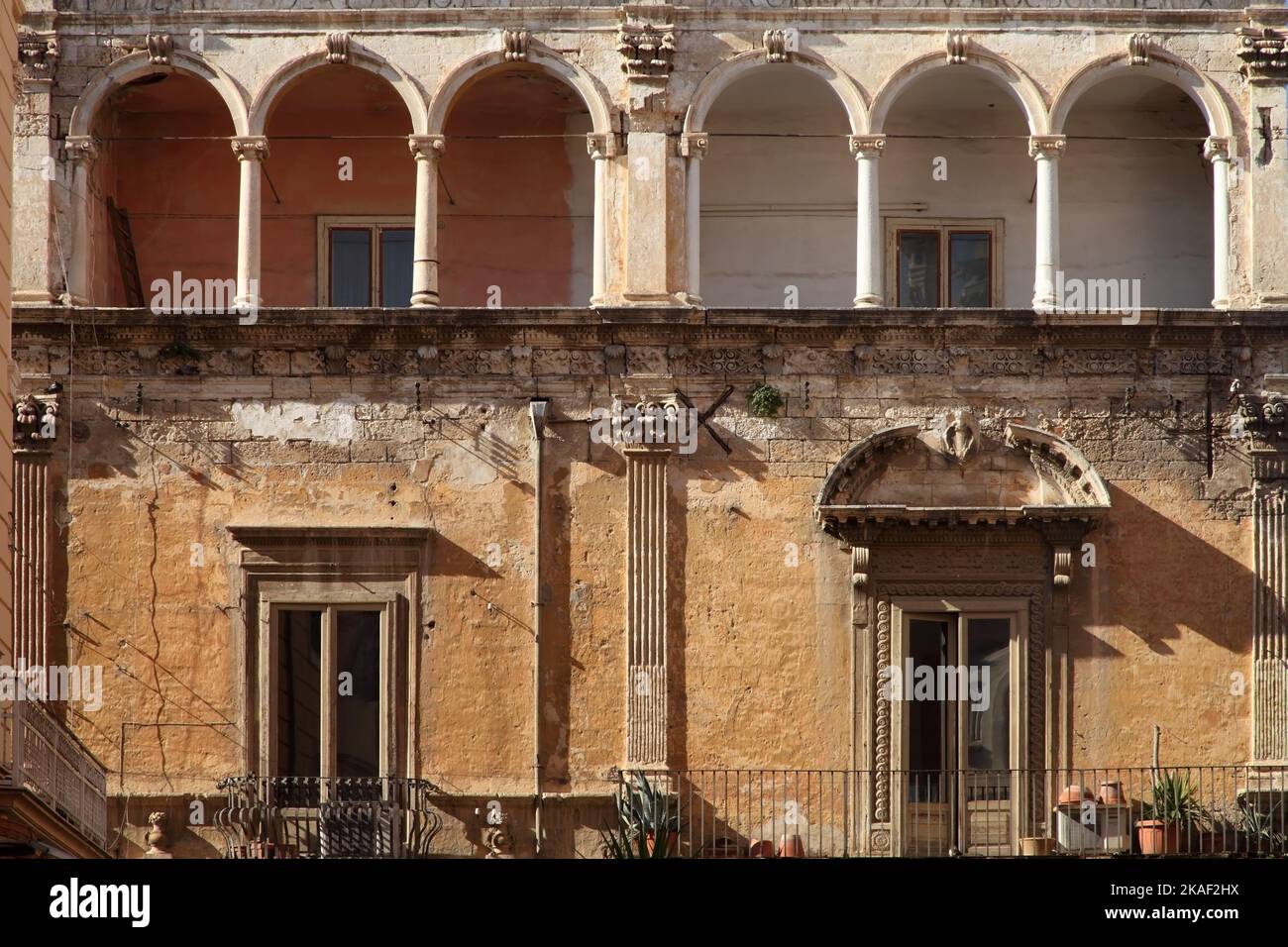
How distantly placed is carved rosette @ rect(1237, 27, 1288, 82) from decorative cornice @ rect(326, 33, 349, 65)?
8630 mm

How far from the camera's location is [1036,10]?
26641 millimetres

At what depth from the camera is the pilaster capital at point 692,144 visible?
26.4 metres

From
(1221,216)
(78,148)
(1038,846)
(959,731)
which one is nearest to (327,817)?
(959,731)

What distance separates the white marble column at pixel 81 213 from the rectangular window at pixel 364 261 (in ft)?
7.59

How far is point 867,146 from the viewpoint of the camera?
86.7 feet

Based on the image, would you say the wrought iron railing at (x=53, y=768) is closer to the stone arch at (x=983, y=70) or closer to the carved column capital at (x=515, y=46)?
the carved column capital at (x=515, y=46)

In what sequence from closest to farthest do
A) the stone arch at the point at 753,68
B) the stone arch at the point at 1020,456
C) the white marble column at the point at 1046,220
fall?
the stone arch at the point at 1020,456 → the white marble column at the point at 1046,220 → the stone arch at the point at 753,68

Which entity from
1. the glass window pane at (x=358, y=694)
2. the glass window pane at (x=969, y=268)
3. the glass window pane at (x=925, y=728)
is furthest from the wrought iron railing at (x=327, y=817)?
the glass window pane at (x=969, y=268)

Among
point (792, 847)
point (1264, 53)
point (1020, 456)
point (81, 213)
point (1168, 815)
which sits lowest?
point (792, 847)

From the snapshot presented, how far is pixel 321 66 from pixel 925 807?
918 cm

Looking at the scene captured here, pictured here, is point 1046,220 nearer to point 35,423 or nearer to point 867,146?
point 867,146
